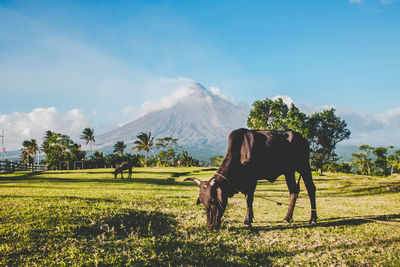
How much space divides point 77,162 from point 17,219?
7464cm

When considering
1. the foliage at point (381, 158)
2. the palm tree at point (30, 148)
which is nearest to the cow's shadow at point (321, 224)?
the foliage at point (381, 158)

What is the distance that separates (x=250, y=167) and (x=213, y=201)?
4.96 ft

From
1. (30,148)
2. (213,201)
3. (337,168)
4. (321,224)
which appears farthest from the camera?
(30,148)

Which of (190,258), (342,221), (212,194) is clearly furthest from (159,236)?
(342,221)

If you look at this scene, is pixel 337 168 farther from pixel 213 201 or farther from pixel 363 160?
pixel 213 201

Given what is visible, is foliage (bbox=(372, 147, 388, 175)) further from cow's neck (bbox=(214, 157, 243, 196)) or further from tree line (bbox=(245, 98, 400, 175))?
cow's neck (bbox=(214, 157, 243, 196))

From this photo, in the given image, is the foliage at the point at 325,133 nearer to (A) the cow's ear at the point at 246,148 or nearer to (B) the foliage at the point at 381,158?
(B) the foliage at the point at 381,158

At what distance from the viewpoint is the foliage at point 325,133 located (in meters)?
61.2

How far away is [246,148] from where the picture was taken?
632 cm

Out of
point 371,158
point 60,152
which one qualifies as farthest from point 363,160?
point 60,152

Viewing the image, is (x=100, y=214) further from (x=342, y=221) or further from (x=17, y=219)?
(x=342, y=221)

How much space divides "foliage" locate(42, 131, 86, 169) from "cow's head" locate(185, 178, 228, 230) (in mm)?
74227

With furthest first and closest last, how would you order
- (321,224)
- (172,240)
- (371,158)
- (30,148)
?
(30,148) < (371,158) < (321,224) < (172,240)

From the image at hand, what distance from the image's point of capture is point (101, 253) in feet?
13.5
